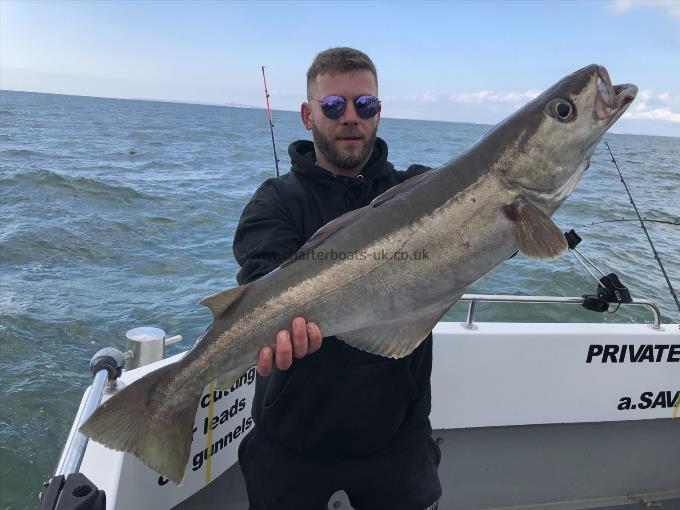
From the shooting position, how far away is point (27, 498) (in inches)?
199

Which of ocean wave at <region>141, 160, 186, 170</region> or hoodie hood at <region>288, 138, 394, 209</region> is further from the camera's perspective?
ocean wave at <region>141, 160, 186, 170</region>

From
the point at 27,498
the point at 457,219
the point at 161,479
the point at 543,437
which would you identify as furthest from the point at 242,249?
the point at 27,498

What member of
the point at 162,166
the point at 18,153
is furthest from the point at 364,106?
the point at 18,153

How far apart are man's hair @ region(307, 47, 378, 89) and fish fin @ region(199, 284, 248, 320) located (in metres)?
1.32

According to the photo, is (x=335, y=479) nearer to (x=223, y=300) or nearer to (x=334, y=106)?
(x=223, y=300)

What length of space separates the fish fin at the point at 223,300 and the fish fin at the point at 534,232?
1248 millimetres

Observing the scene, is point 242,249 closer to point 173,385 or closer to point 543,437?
point 173,385

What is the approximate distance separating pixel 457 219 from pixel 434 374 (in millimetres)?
1916

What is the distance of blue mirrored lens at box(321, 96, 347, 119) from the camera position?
273 centimetres

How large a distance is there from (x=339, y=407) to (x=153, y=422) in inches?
33.8

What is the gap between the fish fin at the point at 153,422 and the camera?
7.42 ft

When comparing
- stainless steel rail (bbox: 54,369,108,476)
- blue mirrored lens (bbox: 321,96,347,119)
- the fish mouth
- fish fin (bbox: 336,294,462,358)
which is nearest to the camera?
stainless steel rail (bbox: 54,369,108,476)

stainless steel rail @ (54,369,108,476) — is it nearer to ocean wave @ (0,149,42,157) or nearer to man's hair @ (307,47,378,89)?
man's hair @ (307,47,378,89)

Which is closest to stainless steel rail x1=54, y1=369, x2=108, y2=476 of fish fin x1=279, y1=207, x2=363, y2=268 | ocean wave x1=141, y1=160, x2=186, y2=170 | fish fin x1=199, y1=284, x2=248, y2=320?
fish fin x1=199, y1=284, x2=248, y2=320
